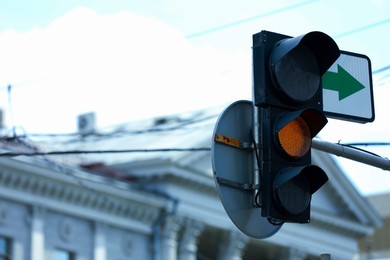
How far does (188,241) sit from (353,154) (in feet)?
104

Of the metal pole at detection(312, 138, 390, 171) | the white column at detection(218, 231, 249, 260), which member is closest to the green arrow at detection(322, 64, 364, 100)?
the metal pole at detection(312, 138, 390, 171)

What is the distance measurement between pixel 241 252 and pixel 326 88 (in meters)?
34.8

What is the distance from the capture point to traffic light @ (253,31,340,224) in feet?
20.9

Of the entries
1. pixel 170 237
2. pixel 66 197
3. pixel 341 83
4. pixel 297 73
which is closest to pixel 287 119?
pixel 297 73

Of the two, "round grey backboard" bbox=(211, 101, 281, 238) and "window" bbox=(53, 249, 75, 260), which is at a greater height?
"round grey backboard" bbox=(211, 101, 281, 238)

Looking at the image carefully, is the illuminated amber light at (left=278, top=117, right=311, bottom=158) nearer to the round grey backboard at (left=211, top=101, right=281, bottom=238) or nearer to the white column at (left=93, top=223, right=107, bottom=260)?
the round grey backboard at (left=211, top=101, right=281, bottom=238)

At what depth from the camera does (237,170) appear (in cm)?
680

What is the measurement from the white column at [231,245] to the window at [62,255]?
6.61 metres

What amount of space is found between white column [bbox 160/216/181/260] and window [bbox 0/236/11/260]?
5638 millimetres

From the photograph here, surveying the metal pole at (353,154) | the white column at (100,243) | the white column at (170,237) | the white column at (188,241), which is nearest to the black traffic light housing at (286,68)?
the metal pole at (353,154)

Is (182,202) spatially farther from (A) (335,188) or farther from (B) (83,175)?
(A) (335,188)

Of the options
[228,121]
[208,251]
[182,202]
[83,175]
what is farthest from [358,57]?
[208,251]

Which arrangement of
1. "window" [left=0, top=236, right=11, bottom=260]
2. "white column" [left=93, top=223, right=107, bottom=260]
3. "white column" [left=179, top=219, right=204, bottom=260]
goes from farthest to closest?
"white column" [left=179, top=219, right=204, bottom=260] → "white column" [left=93, top=223, right=107, bottom=260] → "window" [left=0, top=236, right=11, bottom=260]

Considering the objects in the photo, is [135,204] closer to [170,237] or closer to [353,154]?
[170,237]
